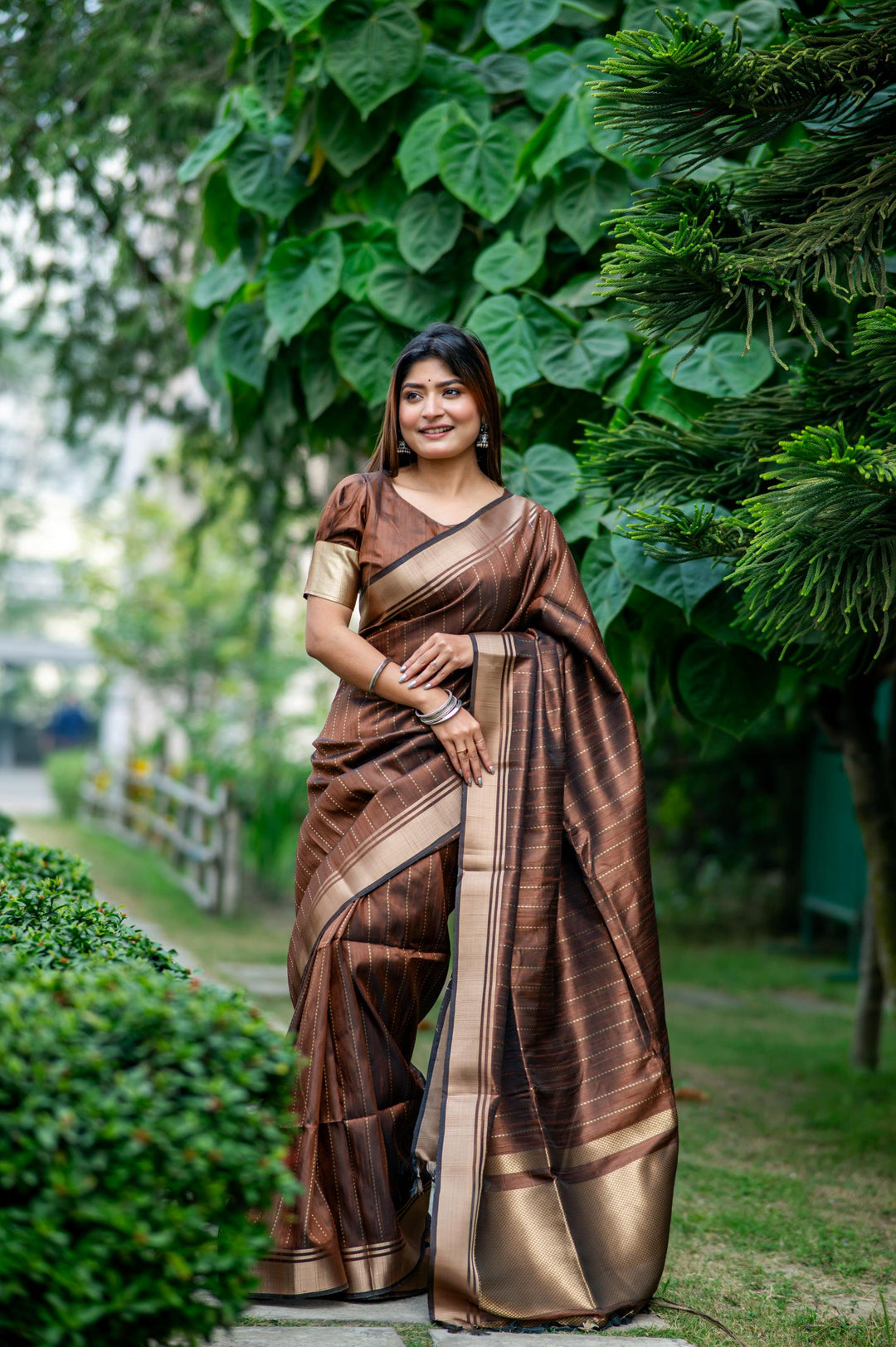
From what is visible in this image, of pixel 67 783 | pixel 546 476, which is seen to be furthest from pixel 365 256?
pixel 67 783

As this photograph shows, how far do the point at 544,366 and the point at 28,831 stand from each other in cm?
1192

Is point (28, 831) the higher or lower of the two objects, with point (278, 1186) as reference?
higher

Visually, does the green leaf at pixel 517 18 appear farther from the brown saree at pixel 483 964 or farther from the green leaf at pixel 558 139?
the brown saree at pixel 483 964

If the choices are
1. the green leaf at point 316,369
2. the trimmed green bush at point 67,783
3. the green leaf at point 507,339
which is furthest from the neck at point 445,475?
the trimmed green bush at point 67,783

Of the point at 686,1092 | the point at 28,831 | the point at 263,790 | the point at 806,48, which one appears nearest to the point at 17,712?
the point at 28,831

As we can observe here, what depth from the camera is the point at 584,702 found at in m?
3.09

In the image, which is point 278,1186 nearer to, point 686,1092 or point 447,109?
point 447,109

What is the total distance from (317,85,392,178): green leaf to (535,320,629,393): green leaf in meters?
0.85

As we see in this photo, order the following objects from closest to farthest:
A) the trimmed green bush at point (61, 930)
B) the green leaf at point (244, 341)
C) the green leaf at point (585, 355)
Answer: the trimmed green bush at point (61, 930) < the green leaf at point (585, 355) < the green leaf at point (244, 341)

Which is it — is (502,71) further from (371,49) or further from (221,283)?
(221,283)

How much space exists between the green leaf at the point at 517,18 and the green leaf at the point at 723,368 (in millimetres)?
1181

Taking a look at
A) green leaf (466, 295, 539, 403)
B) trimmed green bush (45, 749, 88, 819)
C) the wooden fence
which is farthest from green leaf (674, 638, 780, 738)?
trimmed green bush (45, 749, 88, 819)

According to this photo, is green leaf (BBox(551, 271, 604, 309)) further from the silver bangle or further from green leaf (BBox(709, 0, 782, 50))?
the silver bangle

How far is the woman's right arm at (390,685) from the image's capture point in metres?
2.93
